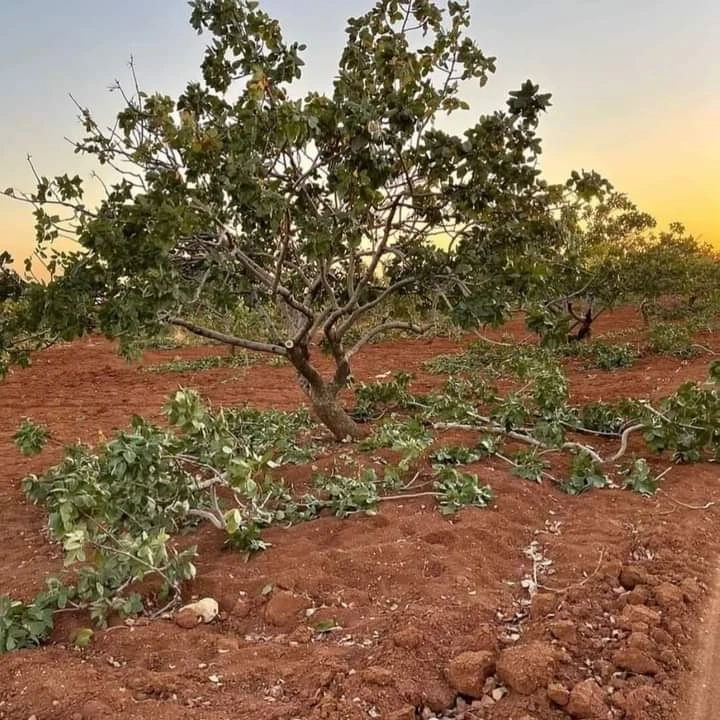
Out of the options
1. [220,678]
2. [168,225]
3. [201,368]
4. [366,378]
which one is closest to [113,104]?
[168,225]

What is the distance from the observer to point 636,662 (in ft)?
8.26

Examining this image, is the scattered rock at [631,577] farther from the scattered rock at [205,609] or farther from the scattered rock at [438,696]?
the scattered rock at [205,609]

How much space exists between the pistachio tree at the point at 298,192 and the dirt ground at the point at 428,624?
158cm

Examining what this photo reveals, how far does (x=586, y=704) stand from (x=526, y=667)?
0.24 m

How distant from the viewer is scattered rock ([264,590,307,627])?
3.03 meters

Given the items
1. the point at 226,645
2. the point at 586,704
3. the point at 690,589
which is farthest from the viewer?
the point at 690,589

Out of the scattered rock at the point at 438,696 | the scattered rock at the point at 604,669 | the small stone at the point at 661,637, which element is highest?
the small stone at the point at 661,637

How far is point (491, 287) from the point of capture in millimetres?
5008

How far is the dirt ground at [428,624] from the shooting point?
7.93 ft

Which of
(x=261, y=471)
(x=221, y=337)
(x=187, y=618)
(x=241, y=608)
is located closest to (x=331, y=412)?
(x=221, y=337)

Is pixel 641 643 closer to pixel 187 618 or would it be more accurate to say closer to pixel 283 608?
pixel 283 608

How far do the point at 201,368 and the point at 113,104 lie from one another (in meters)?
9.49

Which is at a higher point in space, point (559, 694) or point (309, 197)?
point (309, 197)

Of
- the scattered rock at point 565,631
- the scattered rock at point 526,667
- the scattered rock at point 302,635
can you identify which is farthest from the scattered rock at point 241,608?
the scattered rock at point 565,631
